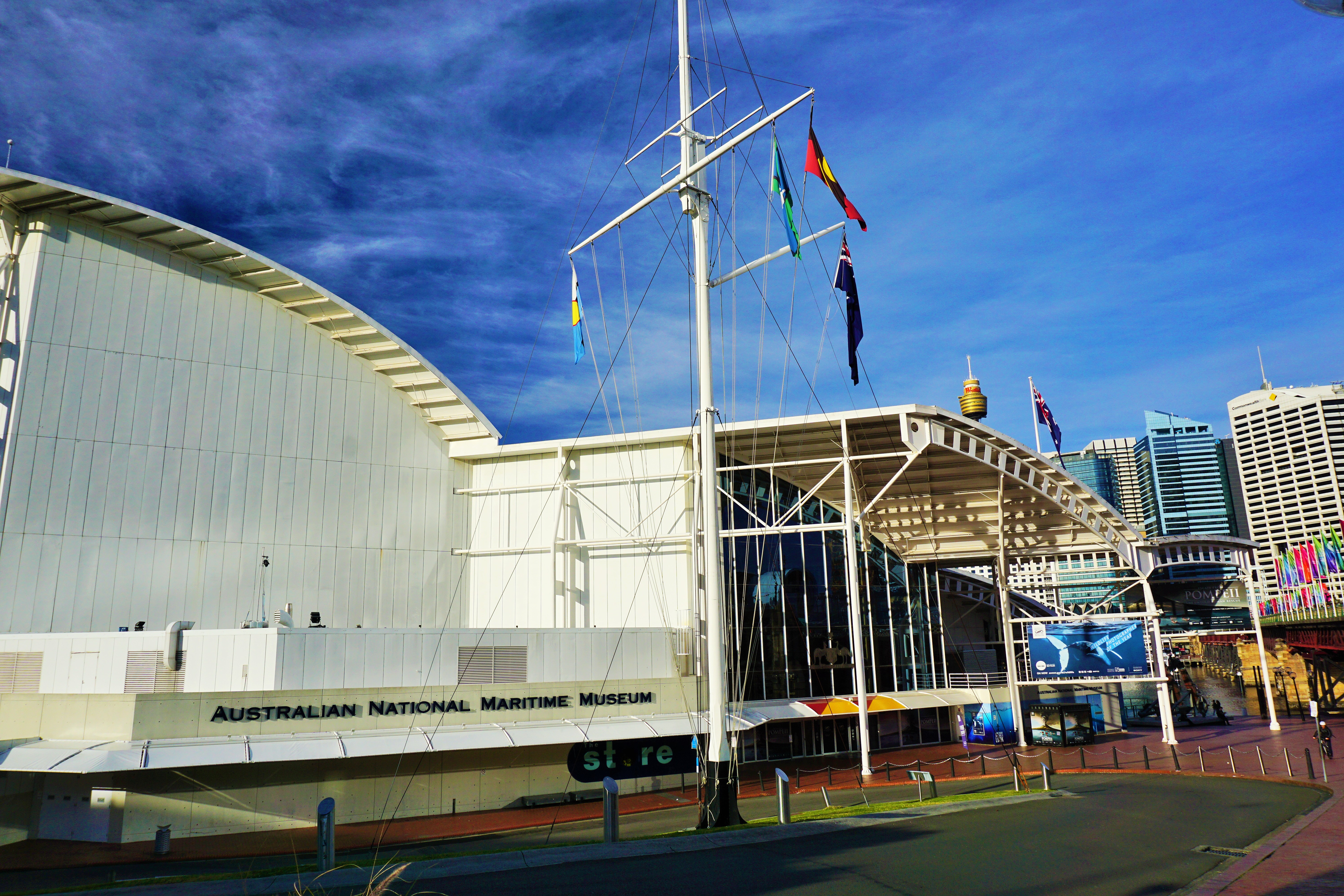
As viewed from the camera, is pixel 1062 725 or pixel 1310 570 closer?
pixel 1062 725

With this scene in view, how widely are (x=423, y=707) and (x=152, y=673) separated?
21.7 ft

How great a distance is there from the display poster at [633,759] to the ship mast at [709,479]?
9050mm

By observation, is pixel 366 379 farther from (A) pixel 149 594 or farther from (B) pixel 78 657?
(B) pixel 78 657

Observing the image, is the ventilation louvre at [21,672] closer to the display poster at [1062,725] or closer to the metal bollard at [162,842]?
the metal bollard at [162,842]

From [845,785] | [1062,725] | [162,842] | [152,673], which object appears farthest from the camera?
[1062,725]

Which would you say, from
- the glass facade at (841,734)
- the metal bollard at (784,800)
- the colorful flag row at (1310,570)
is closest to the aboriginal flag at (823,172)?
the metal bollard at (784,800)

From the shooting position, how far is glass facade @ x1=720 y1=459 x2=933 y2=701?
31781mm

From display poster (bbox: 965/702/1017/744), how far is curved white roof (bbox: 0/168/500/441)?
2333 cm

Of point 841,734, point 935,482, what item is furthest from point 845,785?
point 935,482

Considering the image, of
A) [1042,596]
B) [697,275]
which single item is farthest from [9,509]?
[1042,596]

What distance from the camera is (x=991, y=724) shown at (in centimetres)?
3656

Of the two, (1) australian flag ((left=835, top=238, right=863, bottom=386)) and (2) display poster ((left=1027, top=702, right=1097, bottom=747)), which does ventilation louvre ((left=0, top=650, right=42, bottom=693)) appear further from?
(2) display poster ((left=1027, top=702, right=1097, bottom=747))

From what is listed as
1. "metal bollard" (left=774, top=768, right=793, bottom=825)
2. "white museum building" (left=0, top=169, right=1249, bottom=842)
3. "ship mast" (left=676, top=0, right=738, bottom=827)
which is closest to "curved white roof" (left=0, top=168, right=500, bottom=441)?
"white museum building" (left=0, top=169, right=1249, bottom=842)

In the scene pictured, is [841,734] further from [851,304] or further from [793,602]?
[851,304]
